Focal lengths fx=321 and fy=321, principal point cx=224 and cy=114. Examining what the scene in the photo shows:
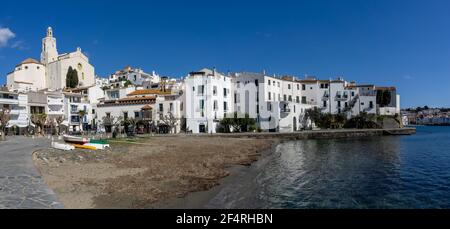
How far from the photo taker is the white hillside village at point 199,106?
6656 centimetres

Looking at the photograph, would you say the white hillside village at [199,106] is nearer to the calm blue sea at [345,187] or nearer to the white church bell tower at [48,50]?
the calm blue sea at [345,187]

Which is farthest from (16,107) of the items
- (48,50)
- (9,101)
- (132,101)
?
(48,50)

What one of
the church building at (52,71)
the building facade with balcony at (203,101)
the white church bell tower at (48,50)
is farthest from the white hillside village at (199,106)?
the white church bell tower at (48,50)

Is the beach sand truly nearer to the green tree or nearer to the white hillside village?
the white hillside village

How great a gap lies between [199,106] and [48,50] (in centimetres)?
8844

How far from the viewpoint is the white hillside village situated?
66562 millimetres

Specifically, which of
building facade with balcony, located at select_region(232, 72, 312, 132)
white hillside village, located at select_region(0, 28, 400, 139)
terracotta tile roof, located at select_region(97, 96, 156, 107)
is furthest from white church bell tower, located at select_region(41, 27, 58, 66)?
building facade with balcony, located at select_region(232, 72, 312, 132)

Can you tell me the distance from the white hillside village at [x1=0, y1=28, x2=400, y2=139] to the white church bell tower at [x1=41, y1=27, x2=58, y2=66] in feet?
163

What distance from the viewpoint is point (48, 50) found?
124062mm

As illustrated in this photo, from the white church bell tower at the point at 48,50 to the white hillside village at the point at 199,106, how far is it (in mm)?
49596

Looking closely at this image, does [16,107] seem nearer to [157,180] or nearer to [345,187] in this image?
[157,180]

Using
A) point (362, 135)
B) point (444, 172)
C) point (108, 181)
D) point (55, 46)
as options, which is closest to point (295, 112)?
point (362, 135)

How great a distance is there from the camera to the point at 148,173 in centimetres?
1859
